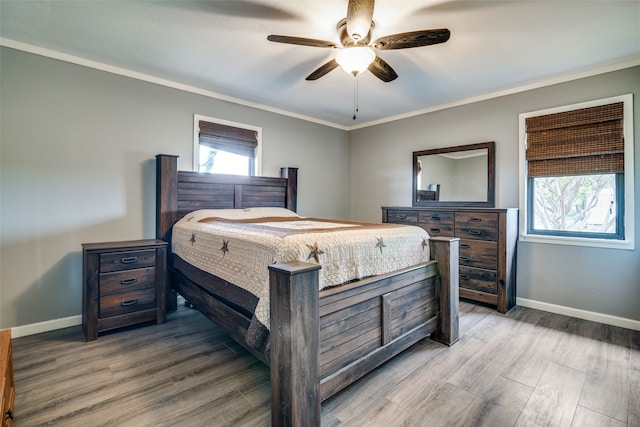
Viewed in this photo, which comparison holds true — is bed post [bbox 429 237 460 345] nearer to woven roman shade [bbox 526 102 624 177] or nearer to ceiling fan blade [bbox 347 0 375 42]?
ceiling fan blade [bbox 347 0 375 42]

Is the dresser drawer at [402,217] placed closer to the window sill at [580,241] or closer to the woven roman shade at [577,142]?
the window sill at [580,241]

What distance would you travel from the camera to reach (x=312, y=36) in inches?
94.7

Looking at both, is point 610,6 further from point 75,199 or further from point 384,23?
point 75,199

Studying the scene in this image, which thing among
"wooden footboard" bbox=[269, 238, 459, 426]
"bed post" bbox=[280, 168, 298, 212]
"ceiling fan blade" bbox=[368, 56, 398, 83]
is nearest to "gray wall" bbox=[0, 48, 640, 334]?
"bed post" bbox=[280, 168, 298, 212]

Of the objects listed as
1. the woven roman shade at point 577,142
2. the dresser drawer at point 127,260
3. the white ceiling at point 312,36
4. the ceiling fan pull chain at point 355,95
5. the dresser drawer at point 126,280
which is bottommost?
the dresser drawer at point 126,280

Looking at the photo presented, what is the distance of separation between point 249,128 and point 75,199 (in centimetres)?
204

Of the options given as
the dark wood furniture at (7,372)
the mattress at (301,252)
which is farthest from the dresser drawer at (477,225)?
the dark wood furniture at (7,372)

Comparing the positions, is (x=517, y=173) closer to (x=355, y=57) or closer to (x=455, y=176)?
(x=455, y=176)

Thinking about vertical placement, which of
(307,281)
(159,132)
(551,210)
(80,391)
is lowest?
(80,391)

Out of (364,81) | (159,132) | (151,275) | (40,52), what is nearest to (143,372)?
(151,275)

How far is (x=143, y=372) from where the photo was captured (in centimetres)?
198

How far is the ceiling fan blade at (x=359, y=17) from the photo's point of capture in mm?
1700

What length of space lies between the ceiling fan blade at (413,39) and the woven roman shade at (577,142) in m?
2.06

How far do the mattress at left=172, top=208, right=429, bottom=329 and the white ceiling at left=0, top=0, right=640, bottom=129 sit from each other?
1.55m
